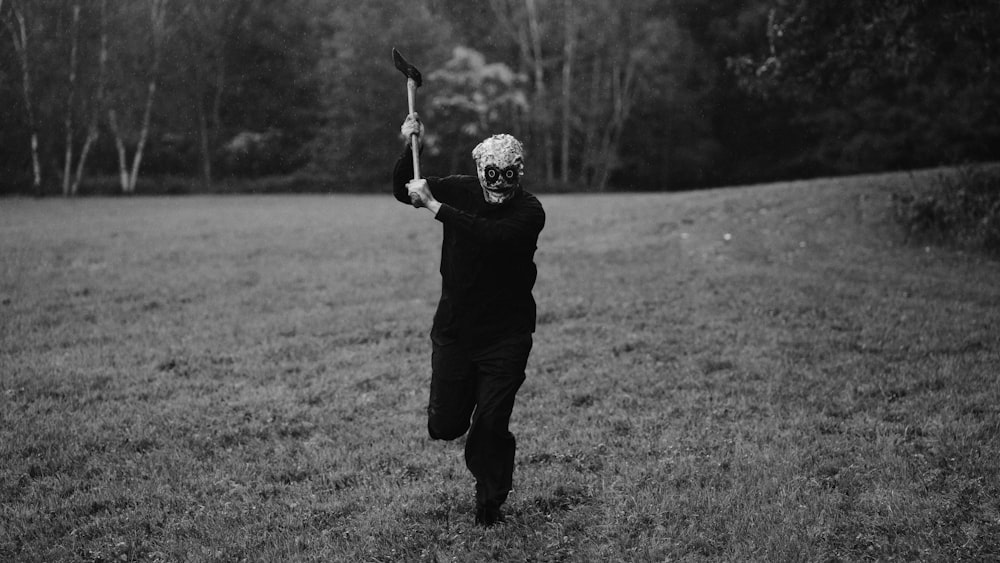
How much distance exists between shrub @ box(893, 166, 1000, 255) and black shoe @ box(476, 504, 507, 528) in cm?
1379

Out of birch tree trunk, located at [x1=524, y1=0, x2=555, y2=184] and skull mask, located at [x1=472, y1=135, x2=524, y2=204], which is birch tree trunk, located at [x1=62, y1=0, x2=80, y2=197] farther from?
skull mask, located at [x1=472, y1=135, x2=524, y2=204]

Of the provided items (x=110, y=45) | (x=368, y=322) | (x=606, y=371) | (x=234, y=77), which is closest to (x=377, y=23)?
(x=234, y=77)

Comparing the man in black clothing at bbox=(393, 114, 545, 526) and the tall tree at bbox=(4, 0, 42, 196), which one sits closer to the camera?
the man in black clothing at bbox=(393, 114, 545, 526)

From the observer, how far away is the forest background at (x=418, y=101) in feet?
111

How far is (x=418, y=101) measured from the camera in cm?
3972

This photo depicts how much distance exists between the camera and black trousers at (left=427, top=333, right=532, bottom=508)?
492 centimetres

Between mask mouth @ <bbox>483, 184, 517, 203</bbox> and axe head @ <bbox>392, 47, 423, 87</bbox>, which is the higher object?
axe head @ <bbox>392, 47, 423, 87</bbox>

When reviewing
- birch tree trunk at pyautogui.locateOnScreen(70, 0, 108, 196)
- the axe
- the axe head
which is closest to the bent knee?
the axe

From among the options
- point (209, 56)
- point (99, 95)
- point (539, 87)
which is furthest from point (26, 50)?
point (539, 87)

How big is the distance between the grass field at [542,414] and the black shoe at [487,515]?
3.4 inches

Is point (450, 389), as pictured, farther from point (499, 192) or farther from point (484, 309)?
point (499, 192)

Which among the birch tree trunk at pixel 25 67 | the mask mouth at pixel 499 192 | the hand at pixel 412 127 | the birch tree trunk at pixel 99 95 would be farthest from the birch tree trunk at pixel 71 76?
the mask mouth at pixel 499 192

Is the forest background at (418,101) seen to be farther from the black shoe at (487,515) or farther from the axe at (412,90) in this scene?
the black shoe at (487,515)

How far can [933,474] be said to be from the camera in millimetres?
5832
